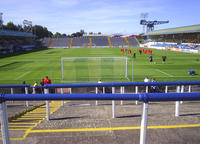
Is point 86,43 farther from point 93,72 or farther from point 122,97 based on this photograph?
point 122,97

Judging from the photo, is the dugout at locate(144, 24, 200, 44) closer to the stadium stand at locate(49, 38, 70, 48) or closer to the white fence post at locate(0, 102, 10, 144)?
the stadium stand at locate(49, 38, 70, 48)

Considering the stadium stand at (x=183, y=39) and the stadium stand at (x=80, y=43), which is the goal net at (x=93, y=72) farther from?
the stadium stand at (x=80, y=43)

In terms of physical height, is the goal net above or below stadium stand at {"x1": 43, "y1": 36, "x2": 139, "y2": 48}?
below

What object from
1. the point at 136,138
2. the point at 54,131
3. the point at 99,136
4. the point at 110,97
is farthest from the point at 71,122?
the point at 110,97

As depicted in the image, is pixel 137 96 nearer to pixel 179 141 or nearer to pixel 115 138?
pixel 115 138

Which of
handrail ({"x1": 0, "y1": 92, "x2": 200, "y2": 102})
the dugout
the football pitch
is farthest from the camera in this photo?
the dugout

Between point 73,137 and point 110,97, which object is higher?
point 110,97

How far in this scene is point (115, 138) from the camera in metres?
3.16


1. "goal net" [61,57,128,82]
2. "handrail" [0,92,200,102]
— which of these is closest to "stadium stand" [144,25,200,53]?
"goal net" [61,57,128,82]

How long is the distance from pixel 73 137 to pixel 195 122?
2847 millimetres

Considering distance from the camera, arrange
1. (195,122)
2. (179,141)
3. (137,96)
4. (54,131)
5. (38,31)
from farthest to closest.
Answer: (38,31) < (195,122) < (54,131) < (179,141) < (137,96)

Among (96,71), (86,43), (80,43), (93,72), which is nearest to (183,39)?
(86,43)

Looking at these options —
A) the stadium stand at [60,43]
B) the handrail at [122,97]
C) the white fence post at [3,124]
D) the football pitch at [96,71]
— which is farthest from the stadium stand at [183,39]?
the white fence post at [3,124]

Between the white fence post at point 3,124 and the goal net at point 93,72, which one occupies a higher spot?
the white fence post at point 3,124
